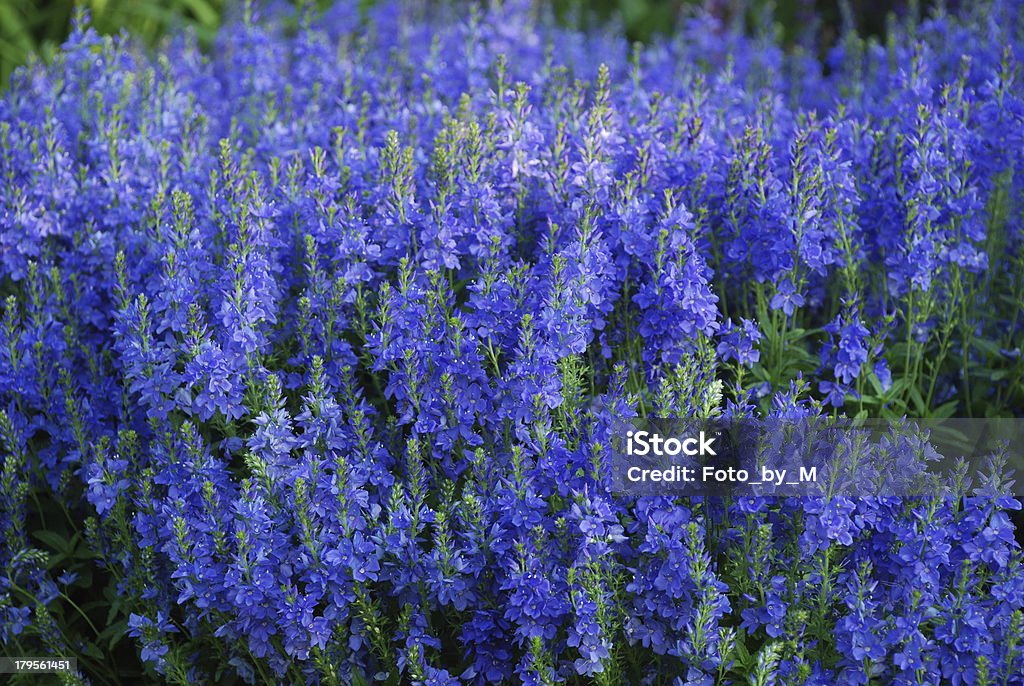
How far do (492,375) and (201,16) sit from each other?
5038mm

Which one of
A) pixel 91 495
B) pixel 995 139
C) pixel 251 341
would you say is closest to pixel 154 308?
pixel 251 341

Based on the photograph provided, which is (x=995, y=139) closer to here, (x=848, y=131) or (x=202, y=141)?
(x=848, y=131)

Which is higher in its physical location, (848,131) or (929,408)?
(848,131)

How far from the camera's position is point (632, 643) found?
2.86 m

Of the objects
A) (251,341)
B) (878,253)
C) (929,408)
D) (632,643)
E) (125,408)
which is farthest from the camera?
(878,253)

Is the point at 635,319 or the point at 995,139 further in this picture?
the point at 995,139

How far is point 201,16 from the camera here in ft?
23.9

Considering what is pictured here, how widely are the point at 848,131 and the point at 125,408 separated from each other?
269cm

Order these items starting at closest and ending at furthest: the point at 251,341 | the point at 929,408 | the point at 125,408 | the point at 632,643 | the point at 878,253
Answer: the point at 632,643 < the point at 251,341 < the point at 125,408 < the point at 929,408 < the point at 878,253

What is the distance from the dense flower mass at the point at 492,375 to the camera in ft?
9.14

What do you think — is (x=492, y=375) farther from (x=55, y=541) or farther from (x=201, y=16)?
(x=201, y=16)

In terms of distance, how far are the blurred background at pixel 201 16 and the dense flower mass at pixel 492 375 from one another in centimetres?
291

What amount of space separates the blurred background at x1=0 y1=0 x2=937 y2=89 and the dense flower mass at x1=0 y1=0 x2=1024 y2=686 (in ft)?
9.54

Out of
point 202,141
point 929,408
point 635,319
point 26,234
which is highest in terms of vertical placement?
point 202,141
